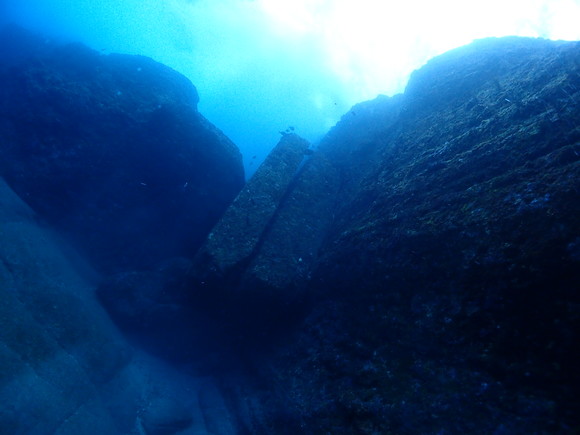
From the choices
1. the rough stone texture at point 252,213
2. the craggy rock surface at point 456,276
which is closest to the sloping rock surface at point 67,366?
the craggy rock surface at point 456,276

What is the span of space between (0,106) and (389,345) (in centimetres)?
1696

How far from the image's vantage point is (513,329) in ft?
15.0

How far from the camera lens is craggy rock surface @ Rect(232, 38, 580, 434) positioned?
4363mm

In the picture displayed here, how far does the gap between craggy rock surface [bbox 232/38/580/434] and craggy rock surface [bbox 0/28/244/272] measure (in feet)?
17.5

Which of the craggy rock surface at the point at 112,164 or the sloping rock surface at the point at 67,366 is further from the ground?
the craggy rock surface at the point at 112,164

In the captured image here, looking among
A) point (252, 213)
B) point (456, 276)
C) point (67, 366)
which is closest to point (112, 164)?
point (252, 213)

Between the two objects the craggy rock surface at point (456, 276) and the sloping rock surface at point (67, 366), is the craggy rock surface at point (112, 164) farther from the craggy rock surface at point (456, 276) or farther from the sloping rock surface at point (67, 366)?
the craggy rock surface at point (456, 276)

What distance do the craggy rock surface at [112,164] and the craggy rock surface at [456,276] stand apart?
17.5ft

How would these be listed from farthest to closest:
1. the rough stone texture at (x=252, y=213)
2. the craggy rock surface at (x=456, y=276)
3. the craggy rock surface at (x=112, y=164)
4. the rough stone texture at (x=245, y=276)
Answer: the craggy rock surface at (x=112, y=164)
the rough stone texture at (x=252, y=213)
the rough stone texture at (x=245, y=276)
the craggy rock surface at (x=456, y=276)

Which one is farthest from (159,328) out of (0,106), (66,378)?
(0,106)

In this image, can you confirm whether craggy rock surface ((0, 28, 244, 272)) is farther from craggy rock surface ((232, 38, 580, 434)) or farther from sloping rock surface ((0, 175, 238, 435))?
craggy rock surface ((232, 38, 580, 434))

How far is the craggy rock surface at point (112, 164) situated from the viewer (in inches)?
476

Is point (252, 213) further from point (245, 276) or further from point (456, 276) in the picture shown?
point (456, 276)

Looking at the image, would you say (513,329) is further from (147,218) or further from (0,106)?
(0,106)
